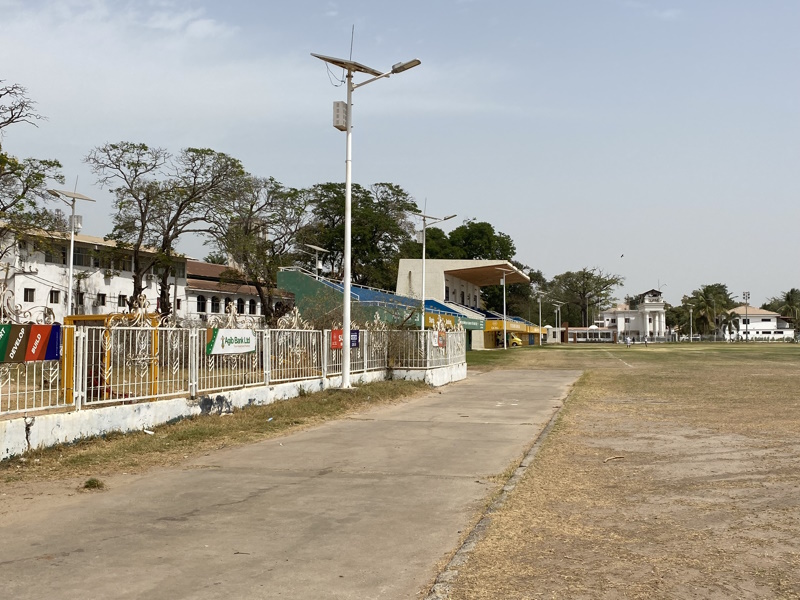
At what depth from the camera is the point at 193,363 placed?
43.0 feet

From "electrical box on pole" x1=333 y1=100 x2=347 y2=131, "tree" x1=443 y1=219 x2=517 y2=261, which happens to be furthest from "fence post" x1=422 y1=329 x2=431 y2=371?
"tree" x1=443 y1=219 x2=517 y2=261

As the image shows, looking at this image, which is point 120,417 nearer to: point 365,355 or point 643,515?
point 643,515

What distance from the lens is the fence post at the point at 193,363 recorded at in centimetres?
1303

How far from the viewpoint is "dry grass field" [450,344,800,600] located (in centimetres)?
480

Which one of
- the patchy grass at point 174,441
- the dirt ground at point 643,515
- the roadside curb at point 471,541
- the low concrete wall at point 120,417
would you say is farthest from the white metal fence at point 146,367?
the roadside curb at point 471,541

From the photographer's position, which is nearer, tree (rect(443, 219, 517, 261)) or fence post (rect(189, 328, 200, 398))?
fence post (rect(189, 328, 200, 398))

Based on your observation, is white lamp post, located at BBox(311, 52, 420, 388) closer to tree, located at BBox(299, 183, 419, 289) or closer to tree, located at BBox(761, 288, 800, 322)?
tree, located at BBox(299, 183, 419, 289)

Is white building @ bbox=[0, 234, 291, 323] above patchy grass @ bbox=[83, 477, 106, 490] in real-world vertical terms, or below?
above

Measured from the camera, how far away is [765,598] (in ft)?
14.6

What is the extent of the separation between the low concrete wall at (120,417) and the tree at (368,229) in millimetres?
48184

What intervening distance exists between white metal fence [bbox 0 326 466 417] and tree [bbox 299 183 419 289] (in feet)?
152

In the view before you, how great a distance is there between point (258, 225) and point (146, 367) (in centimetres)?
3921

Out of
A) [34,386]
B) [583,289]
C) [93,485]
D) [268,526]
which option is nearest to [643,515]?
[268,526]

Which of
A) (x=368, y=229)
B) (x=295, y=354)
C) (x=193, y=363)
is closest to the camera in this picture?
(x=193, y=363)
